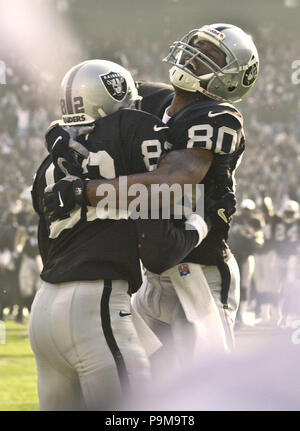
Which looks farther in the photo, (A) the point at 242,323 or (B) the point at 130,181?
(A) the point at 242,323

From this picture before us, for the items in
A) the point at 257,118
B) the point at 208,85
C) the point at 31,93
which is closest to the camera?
the point at 208,85

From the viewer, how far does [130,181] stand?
113 inches

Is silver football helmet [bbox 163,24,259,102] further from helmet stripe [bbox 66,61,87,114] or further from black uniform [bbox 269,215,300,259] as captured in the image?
black uniform [bbox 269,215,300,259]

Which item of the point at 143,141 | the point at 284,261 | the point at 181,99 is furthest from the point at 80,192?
the point at 284,261

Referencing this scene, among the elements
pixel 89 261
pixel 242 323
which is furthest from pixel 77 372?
pixel 242 323

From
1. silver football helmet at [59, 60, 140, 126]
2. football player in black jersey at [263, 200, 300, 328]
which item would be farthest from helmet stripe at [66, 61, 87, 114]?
football player in black jersey at [263, 200, 300, 328]

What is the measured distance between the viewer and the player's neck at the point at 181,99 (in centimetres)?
344

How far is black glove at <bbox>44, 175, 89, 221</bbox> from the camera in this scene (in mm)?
2850

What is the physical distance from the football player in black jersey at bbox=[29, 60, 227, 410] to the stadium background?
40.5ft

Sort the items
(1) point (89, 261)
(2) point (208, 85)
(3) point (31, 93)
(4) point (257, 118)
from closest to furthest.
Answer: (1) point (89, 261) → (2) point (208, 85) → (3) point (31, 93) → (4) point (257, 118)

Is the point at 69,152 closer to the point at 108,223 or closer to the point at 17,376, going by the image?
the point at 108,223

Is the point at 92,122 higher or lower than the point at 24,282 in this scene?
higher
